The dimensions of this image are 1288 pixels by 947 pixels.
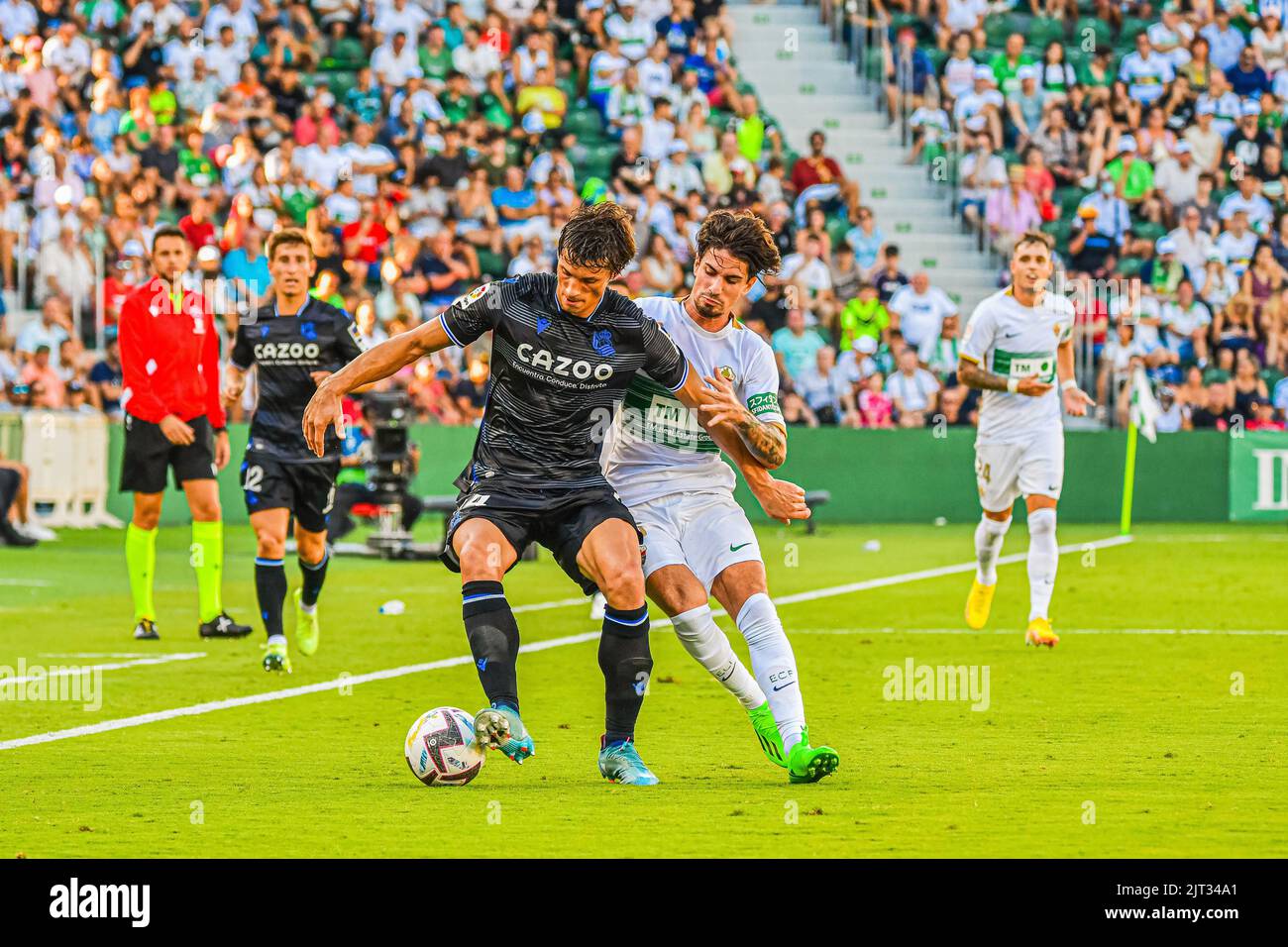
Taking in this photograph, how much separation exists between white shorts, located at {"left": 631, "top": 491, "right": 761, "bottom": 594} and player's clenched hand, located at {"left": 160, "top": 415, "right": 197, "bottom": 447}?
568 cm

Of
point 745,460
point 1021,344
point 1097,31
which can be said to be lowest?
point 745,460

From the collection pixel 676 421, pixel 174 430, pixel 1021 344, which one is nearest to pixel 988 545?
pixel 1021 344

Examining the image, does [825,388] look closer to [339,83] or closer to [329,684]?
[339,83]

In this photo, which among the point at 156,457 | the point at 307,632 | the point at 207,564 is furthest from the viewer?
the point at 207,564

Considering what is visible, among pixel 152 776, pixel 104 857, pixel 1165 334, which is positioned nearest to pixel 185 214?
pixel 1165 334

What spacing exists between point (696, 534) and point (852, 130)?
2421 centimetres

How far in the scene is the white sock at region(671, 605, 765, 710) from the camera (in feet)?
26.6

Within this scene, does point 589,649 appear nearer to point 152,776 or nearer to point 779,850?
point 152,776

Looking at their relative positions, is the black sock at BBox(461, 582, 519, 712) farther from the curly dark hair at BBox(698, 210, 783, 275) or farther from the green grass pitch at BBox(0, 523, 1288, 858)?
the curly dark hair at BBox(698, 210, 783, 275)

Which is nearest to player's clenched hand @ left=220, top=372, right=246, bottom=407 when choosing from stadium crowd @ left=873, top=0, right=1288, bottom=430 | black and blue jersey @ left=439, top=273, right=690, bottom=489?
black and blue jersey @ left=439, top=273, right=690, bottom=489

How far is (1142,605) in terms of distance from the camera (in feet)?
52.8

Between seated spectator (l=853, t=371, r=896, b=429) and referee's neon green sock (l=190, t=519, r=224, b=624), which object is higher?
seated spectator (l=853, t=371, r=896, b=429)

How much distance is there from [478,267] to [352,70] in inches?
181

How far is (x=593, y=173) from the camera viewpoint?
28000 millimetres
